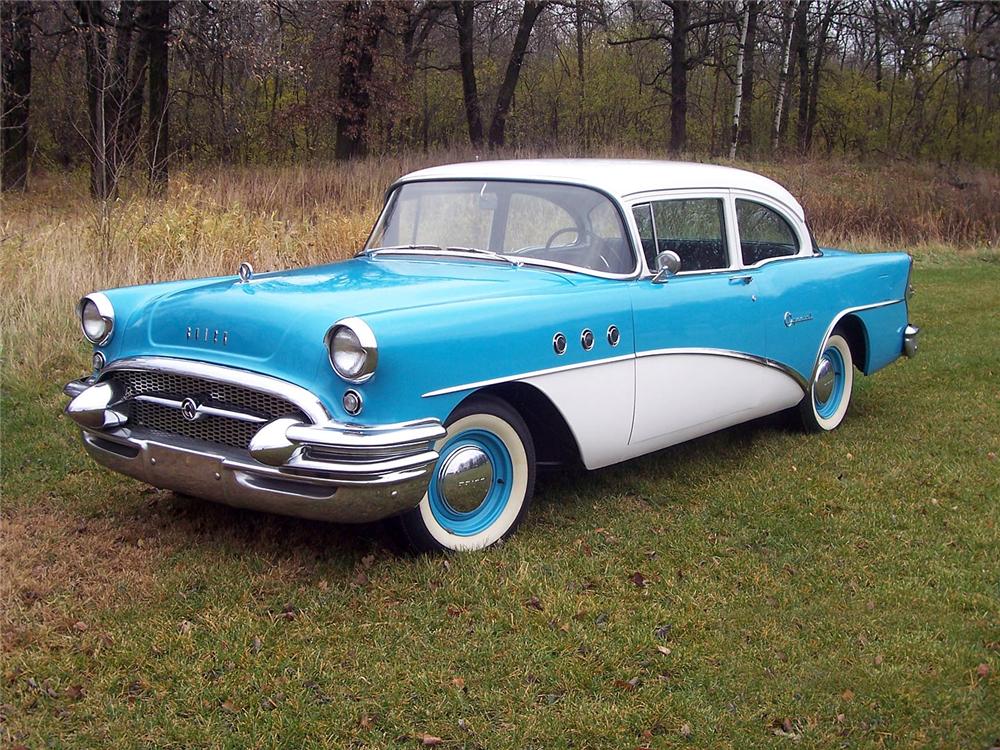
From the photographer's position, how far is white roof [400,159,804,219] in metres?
5.03

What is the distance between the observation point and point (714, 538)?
4559 mm

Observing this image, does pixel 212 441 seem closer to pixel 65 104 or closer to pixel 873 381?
pixel 873 381

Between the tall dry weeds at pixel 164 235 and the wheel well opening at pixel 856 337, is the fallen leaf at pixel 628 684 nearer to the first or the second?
the wheel well opening at pixel 856 337

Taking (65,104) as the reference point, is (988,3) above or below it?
above

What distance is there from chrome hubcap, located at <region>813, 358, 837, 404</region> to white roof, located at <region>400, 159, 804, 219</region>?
1164 mm

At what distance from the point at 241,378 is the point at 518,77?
2917cm

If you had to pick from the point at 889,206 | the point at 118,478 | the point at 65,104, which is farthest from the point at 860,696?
the point at 65,104

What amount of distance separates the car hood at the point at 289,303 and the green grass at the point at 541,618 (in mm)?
836

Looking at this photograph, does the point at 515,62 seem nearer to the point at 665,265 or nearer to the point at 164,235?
the point at 164,235

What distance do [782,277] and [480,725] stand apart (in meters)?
3.56

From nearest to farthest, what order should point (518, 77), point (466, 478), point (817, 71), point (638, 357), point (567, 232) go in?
point (466, 478) < point (638, 357) < point (567, 232) < point (518, 77) < point (817, 71)

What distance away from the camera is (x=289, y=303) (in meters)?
4.02

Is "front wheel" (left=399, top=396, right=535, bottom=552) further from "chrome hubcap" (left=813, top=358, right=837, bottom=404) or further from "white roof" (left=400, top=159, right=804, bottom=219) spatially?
"chrome hubcap" (left=813, top=358, right=837, bottom=404)

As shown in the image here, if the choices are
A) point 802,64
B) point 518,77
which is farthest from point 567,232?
point 802,64
